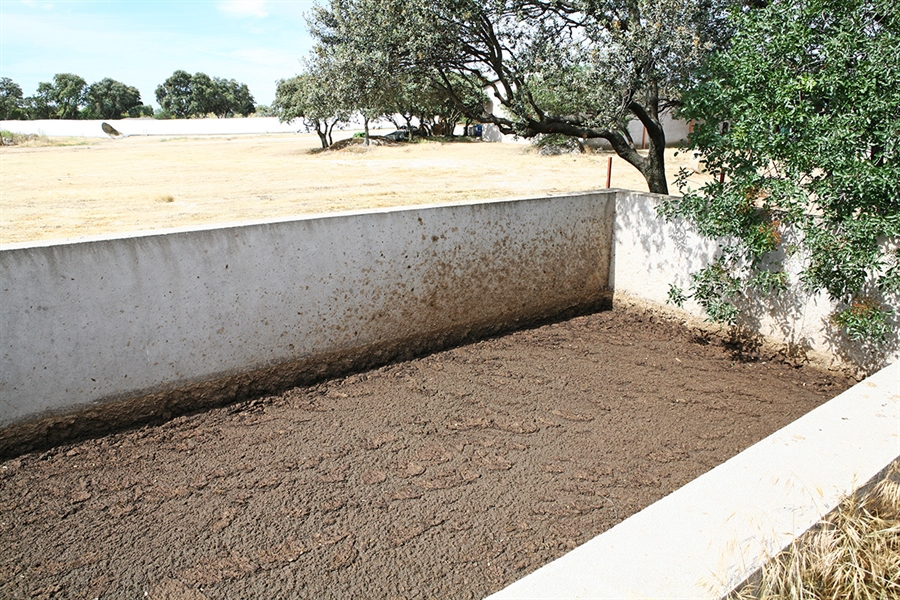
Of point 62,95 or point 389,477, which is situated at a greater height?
point 62,95

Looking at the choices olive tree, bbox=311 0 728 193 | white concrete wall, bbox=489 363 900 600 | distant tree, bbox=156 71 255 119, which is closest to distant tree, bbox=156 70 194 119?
distant tree, bbox=156 71 255 119

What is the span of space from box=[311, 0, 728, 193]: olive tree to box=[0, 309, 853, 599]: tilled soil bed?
9.18 ft

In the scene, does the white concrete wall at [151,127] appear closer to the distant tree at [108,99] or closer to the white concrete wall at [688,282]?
the distant tree at [108,99]

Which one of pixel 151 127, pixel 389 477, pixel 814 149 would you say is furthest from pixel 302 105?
pixel 151 127

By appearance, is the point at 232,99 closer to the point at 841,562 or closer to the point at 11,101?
the point at 11,101

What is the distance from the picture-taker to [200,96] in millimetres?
95750

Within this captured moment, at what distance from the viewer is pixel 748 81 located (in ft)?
16.1

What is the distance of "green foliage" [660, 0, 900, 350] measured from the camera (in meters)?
4.27

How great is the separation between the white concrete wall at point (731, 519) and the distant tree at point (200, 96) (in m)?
105

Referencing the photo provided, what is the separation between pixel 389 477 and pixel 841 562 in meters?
2.32

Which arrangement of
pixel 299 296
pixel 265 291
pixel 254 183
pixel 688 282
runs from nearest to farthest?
pixel 265 291 → pixel 299 296 → pixel 688 282 → pixel 254 183

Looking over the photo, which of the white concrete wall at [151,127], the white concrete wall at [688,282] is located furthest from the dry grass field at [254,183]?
the white concrete wall at [151,127]

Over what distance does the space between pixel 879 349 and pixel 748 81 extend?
2249mm

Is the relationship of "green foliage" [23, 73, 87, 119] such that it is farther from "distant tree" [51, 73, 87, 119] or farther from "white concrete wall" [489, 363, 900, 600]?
"white concrete wall" [489, 363, 900, 600]
